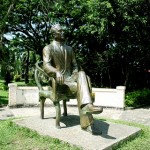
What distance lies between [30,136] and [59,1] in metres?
12.7

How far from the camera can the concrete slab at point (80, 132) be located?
232 inches

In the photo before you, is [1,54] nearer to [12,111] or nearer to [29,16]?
[29,16]

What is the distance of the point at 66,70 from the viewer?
23.5 ft

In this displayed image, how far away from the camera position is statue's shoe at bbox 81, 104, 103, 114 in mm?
5594

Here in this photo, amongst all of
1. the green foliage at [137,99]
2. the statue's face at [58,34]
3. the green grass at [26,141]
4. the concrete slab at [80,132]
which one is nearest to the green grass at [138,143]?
the concrete slab at [80,132]

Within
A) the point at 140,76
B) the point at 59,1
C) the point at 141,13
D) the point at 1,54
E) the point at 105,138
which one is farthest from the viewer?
the point at 1,54

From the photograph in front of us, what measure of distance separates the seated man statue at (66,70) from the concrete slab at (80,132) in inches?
12.2

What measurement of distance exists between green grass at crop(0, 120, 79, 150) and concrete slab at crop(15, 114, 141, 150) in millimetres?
132

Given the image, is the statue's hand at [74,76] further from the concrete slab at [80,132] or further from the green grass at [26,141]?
the green grass at [26,141]

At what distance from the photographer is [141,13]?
12898mm

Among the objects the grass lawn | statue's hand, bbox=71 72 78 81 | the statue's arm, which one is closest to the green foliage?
the grass lawn

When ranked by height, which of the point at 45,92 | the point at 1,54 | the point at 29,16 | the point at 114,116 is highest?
the point at 29,16

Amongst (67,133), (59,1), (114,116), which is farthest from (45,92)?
(59,1)

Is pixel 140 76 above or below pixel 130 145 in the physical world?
above
